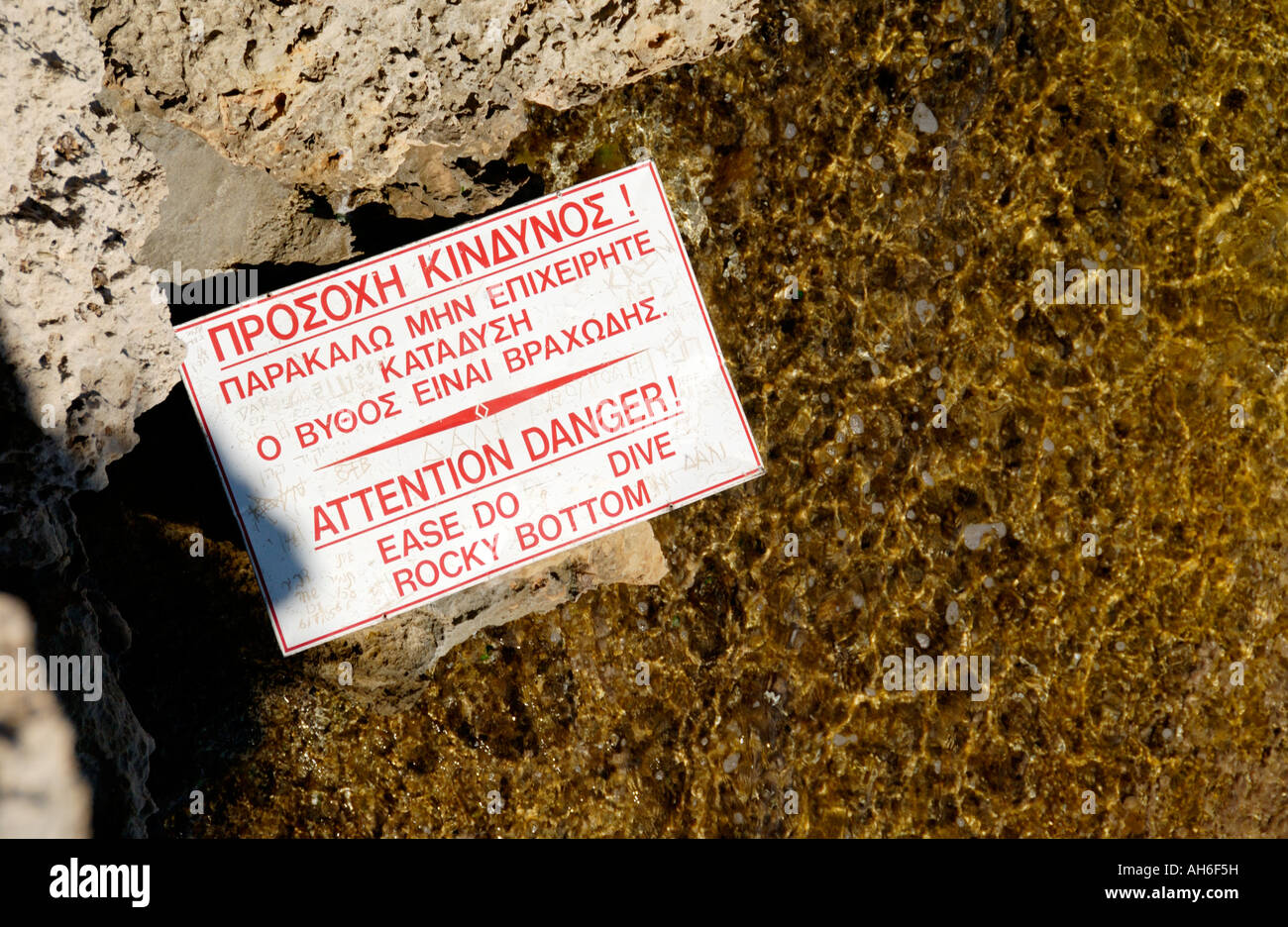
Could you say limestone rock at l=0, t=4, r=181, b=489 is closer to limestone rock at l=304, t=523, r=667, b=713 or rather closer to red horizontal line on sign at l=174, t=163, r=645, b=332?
red horizontal line on sign at l=174, t=163, r=645, b=332

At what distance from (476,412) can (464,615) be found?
62 centimetres

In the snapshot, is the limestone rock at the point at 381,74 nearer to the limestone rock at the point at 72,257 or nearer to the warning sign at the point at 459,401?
the limestone rock at the point at 72,257

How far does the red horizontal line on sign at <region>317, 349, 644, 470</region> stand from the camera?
2.40 metres

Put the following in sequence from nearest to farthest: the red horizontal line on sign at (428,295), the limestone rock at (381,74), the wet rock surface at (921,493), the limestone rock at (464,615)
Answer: the limestone rock at (381,74) → the red horizontal line on sign at (428,295) → the limestone rock at (464,615) → the wet rock surface at (921,493)

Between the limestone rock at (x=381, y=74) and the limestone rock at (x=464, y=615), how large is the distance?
3.42 ft

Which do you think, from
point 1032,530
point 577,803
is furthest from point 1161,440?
point 577,803

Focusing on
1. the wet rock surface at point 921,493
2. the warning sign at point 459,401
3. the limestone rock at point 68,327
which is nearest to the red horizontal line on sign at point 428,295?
the warning sign at point 459,401

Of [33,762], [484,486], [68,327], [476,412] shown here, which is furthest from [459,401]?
[33,762]

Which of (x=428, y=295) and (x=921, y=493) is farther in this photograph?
(x=921, y=493)

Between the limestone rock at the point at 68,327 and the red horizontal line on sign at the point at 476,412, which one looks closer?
the limestone rock at the point at 68,327

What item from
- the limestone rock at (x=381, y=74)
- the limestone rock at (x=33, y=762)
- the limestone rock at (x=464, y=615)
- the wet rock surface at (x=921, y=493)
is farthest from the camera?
the wet rock surface at (x=921, y=493)

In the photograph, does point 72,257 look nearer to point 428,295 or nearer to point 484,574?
point 428,295

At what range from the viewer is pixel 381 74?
2.38 m

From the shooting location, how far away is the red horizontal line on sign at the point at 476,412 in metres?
2.40
